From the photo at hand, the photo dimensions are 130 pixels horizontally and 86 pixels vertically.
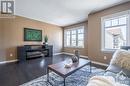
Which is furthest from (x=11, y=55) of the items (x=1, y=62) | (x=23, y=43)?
(x=23, y=43)

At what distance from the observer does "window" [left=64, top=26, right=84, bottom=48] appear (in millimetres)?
6055

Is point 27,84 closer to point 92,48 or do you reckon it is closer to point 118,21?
point 92,48

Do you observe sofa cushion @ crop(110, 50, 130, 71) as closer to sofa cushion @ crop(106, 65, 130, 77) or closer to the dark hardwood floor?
sofa cushion @ crop(106, 65, 130, 77)

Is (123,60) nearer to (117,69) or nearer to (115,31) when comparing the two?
(117,69)

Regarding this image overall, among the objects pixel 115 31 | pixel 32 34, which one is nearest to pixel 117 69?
pixel 115 31

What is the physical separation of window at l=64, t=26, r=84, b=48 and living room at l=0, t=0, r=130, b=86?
7 cm

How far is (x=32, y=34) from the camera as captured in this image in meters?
5.27

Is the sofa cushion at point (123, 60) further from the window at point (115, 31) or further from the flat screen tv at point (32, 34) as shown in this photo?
the flat screen tv at point (32, 34)

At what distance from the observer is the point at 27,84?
207 cm

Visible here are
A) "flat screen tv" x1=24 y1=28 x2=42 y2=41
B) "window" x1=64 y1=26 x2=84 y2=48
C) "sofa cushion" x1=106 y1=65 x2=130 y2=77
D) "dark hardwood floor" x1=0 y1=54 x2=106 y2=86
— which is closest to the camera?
"sofa cushion" x1=106 y1=65 x2=130 y2=77

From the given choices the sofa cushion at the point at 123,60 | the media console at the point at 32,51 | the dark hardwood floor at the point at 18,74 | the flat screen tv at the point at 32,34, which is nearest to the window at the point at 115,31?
the sofa cushion at the point at 123,60

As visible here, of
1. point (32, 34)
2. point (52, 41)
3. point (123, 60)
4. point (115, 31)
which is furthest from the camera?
point (52, 41)

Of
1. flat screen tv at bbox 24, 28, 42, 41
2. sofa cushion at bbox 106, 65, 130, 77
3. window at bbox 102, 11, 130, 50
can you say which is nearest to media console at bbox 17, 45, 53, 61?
flat screen tv at bbox 24, 28, 42, 41

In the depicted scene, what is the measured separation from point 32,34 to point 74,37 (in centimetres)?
306
